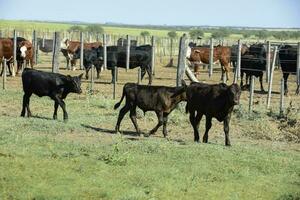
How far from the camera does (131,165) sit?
10156 millimetres

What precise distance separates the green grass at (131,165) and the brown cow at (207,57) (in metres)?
13.5

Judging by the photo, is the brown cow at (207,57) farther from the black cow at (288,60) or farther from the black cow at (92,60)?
the black cow at (92,60)

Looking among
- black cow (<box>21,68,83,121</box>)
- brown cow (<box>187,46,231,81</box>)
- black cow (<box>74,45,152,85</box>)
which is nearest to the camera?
black cow (<box>21,68,83,121</box>)

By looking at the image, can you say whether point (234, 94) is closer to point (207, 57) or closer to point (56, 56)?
point (56, 56)

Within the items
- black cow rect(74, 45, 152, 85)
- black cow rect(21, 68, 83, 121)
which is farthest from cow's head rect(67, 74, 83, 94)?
black cow rect(74, 45, 152, 85)

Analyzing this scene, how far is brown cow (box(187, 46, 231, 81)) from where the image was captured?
91.1 feet

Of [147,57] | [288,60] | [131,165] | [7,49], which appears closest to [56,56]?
[147,57]

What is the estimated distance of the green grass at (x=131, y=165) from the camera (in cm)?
891

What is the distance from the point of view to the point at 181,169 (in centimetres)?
1006

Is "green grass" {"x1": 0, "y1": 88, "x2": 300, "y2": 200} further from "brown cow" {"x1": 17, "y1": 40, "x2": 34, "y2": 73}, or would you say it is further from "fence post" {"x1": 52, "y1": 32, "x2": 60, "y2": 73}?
"brown cow" {"x1": 17, "y1": 40, "x2": 34, "y2": 73}

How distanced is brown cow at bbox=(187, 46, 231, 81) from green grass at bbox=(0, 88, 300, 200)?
1354 cm

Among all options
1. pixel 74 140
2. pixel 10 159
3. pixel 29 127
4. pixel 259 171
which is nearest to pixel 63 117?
pixel 29 127

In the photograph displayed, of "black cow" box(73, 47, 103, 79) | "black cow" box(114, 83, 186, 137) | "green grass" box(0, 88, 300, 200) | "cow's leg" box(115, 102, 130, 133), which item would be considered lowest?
"green grass" box(0, 88, 300, 200)

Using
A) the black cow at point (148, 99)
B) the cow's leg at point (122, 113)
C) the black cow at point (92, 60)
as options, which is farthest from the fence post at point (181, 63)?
the black cow at point (92, 60)
